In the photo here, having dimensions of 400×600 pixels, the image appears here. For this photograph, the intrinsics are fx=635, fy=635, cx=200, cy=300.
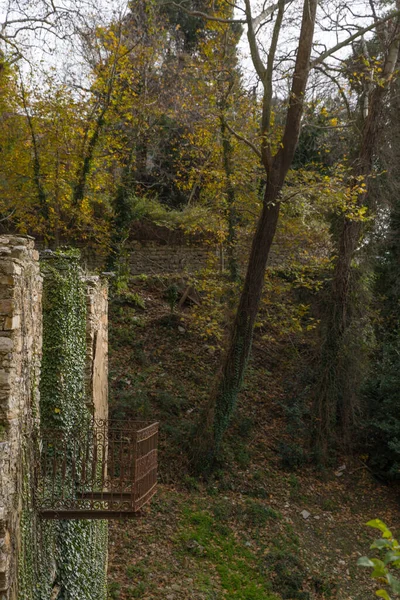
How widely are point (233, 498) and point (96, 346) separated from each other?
543 cm

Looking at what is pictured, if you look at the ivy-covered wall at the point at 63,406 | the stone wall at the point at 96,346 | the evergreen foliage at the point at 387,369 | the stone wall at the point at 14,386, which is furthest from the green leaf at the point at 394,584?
the evergreen foliage at the point at 387,369

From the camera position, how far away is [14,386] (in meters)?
6.21

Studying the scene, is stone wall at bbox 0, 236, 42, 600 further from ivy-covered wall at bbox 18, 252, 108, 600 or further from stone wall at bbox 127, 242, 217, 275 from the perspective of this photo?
stone wall at bbox 127, 242, 217, 275

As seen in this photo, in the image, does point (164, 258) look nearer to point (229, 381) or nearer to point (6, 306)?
point (229, 381)

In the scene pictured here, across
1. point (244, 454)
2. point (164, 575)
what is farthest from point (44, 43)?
point (164, 575)

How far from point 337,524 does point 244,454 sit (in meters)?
2.61

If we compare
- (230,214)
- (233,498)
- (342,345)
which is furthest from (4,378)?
(342,345)

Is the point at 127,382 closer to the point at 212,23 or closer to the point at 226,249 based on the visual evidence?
the point at 226,249

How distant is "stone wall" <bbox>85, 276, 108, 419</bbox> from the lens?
9.70 metres

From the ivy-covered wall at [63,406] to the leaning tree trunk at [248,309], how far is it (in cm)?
510

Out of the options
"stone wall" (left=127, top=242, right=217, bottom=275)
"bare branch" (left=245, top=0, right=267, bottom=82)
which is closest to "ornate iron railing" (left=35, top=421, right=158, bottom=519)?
"bare branch" (left=245, top=0, right=267, bottom=82)

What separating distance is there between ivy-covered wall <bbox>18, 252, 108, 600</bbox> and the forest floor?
2158 millimetres

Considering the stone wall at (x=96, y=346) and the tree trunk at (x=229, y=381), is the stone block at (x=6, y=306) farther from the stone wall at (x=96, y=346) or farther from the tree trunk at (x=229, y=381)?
the tree trunk at (x=229, y=381)

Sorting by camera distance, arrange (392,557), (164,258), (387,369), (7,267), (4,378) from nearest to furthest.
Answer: (392,557) → (4,378) → (7,267) → (387,369) → (164,258)
